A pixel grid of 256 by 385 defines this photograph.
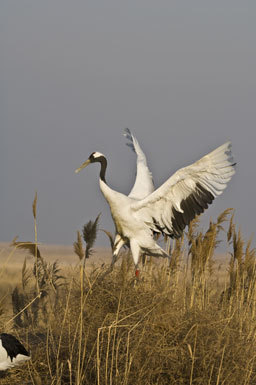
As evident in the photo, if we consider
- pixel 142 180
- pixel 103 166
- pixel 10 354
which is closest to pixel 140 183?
pixel 142 180

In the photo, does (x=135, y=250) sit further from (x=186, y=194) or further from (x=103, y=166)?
(x=103, y=166)

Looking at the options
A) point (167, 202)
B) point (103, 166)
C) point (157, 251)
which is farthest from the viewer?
point (103, 166)

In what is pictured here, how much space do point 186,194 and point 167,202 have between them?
0.28 m

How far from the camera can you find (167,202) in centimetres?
884

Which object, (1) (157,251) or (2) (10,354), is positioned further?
(1) (157,251)

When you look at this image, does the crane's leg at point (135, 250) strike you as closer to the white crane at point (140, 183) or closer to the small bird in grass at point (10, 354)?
the white crane at point (140, 183)

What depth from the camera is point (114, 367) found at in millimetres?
5516

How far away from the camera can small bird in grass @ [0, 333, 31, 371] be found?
5.94 meters

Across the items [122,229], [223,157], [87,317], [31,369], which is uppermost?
[223,157]

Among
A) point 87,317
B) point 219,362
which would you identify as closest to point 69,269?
point 87,317

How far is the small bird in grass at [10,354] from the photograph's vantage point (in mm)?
5941

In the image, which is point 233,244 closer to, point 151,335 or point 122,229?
point 122,229

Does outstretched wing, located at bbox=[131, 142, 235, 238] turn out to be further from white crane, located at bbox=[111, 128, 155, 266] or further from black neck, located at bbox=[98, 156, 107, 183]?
black neck, located at bbox=[98, 156, 107, 183]

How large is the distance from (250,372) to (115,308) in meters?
1.36
